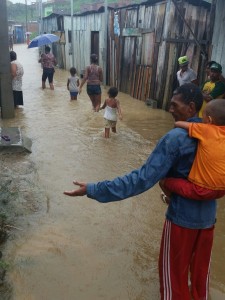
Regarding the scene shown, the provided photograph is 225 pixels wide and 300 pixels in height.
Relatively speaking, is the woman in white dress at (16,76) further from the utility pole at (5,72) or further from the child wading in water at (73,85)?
the child wading in water at (73,85)

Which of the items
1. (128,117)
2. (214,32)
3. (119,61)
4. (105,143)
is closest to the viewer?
(105,143)

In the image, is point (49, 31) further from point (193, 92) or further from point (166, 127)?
point (193, 92)

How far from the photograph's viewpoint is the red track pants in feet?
7.77

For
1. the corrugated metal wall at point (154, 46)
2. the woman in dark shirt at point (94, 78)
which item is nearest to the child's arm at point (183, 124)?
the woman in dark shirt at point (94, 78)

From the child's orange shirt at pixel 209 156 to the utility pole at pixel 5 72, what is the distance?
731 centimetres

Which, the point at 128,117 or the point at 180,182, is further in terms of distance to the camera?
the point at 128,117

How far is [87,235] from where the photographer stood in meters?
3.90

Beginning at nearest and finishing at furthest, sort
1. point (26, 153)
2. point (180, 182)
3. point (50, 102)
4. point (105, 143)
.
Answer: point (180, 182), point (26, 153), point (105, 143), point (50, 102)

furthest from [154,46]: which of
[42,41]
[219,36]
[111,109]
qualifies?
[42,41]

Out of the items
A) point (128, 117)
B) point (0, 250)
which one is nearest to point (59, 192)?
point (0, 250)

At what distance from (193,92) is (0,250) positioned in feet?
8.13

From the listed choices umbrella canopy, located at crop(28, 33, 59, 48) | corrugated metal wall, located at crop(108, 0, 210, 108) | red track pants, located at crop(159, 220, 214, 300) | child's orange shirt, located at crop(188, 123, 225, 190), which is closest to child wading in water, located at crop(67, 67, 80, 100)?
corrugated metal wall, located at crop(108, 0, 210, 108)

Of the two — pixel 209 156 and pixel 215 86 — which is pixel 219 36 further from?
pixel 209 156

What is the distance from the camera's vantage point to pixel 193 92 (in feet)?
7.47
